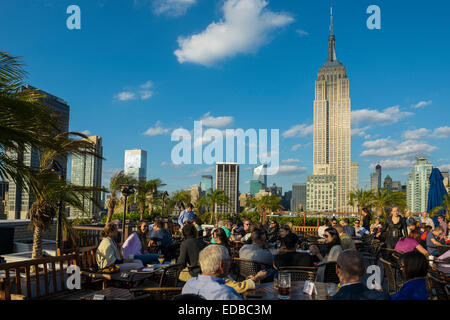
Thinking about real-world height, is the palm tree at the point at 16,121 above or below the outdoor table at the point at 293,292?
above

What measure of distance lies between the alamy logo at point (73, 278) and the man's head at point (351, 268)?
3568 millimetres

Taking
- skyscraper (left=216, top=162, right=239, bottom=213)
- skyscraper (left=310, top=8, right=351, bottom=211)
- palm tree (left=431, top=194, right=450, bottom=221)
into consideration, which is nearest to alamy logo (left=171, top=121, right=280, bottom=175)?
palm tree (left=431, top=194, right=450, bottom=221)

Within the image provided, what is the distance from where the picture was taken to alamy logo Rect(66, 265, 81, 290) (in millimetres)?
4493

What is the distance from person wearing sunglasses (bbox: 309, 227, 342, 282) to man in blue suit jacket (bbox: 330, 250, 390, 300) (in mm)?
1740

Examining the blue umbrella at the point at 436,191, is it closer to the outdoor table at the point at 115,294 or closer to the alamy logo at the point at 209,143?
the alamy logo at the point at 209,143

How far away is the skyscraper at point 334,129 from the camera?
162875 millimetres

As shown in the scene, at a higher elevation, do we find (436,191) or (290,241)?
(436,191)

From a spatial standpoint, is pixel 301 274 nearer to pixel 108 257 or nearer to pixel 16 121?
pixel 108 257

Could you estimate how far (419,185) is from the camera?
18638 cm

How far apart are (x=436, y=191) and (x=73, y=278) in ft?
45.8

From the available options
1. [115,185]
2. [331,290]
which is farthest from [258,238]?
[115,185]

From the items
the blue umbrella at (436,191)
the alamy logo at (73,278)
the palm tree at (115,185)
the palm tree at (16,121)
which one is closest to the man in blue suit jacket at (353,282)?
the palm tree at (16,121)

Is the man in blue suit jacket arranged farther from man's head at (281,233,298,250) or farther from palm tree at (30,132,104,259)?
palm tree at (30,132,104,259)
